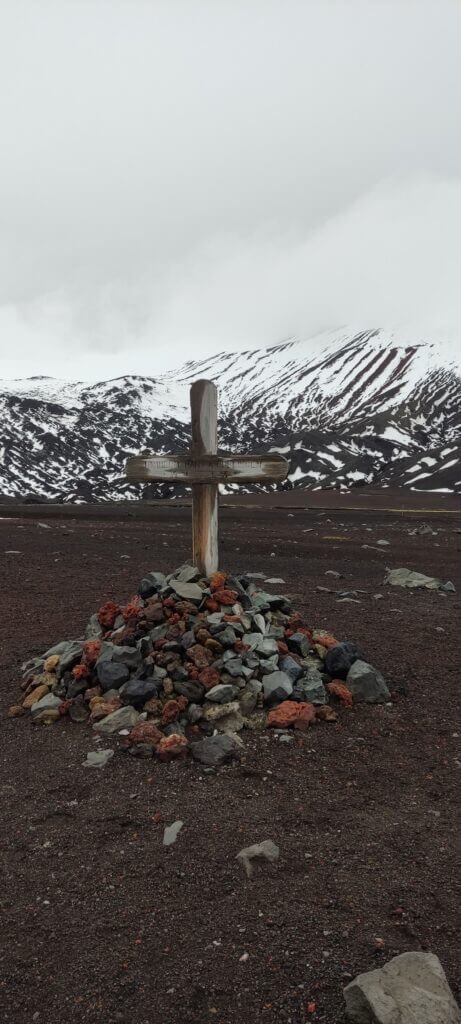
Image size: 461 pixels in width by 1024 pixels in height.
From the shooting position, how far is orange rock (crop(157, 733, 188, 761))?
223 inches

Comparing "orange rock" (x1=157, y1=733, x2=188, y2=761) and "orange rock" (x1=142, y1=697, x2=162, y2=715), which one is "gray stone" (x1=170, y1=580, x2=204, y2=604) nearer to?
"orange rock" (x1=142, y1=697, x2=162, y2=715)

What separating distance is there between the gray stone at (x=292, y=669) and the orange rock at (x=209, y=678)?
84cm

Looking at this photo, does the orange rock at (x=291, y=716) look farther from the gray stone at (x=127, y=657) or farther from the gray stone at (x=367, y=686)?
the gray stone at (x=127, y=657)

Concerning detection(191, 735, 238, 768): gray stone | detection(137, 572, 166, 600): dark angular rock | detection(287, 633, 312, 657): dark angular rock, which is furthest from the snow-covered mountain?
detection(191, 735, 238, 768): gray stone

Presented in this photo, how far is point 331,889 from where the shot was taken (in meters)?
3.92

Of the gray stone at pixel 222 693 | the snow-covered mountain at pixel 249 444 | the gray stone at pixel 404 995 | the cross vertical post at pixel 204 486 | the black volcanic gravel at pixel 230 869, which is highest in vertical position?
the snow-covered mountain at pixel 249 444

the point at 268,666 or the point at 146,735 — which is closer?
the point at 146,735

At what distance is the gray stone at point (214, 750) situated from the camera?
5.59m

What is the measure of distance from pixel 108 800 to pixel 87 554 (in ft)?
50.1

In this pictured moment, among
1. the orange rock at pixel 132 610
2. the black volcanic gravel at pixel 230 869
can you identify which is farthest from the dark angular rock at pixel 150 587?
the black volcanic gravel at pixel 230 869

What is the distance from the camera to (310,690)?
22.4 ft

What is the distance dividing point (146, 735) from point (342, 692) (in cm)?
235

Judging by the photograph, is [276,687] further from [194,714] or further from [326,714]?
[194,714]

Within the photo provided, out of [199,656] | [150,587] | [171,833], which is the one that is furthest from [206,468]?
[171,833]
